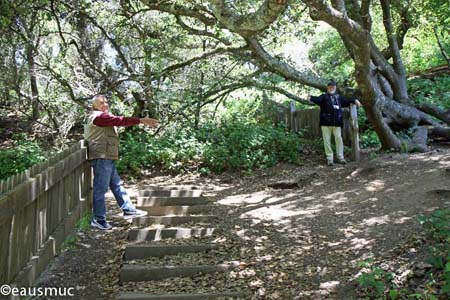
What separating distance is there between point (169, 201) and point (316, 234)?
9.06ft

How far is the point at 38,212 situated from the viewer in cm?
477

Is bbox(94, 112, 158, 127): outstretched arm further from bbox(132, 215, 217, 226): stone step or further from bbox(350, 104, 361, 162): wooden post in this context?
bbox(350, 104, 361, 162): wooden post

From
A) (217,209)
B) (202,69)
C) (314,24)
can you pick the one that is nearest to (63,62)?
(202,69)

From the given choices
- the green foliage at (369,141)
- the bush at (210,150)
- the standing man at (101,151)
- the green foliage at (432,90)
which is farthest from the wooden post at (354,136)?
the standing man at (101,151)

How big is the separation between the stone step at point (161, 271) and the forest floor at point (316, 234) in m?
0.16

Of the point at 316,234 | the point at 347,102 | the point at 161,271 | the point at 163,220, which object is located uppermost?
the point at 347,102

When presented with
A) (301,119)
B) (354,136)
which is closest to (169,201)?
(354,136)

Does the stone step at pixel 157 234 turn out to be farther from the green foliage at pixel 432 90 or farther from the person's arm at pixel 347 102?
the green foliage at pixel 432 90

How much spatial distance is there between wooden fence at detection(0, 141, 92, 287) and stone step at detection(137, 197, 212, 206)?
1103 mm

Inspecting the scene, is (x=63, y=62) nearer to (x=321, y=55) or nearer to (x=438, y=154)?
(x=438, y=154)

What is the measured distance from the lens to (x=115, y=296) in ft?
15.7

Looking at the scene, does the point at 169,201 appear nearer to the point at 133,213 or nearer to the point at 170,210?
the point at 170,210

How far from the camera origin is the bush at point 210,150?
1144cm

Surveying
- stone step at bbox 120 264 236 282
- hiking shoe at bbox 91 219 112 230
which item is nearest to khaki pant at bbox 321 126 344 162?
hiking shoe at bbox 91 219 112 230
